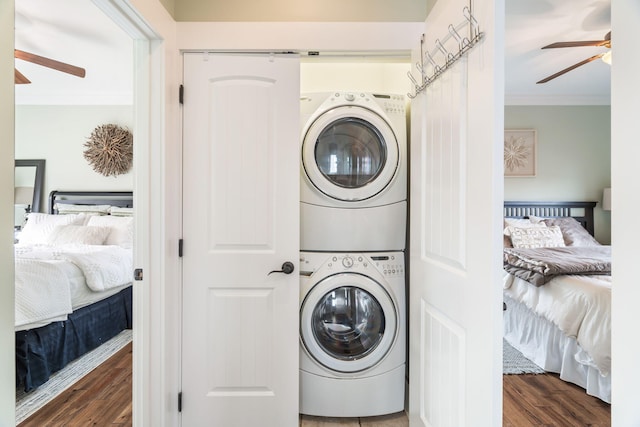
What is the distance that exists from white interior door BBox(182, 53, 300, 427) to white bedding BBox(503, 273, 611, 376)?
1872 mm

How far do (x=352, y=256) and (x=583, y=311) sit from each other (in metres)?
1.64

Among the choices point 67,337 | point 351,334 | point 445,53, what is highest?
point 445,53

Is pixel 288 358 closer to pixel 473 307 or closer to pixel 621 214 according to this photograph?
pixel 473 307

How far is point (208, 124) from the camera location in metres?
1.77

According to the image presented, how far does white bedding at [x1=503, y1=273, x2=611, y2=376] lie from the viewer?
213cm

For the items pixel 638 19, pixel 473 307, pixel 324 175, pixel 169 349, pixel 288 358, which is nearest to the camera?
pixel 638 19

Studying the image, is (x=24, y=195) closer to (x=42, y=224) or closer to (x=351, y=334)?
(x=42, y=224)

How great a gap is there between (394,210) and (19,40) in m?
3.45

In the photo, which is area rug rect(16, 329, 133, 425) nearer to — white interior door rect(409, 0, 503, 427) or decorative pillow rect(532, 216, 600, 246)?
white interior door rect(409, 0, 503, 427)

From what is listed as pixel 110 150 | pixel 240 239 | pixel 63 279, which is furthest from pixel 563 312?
pixel 110 150

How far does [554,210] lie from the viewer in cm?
440

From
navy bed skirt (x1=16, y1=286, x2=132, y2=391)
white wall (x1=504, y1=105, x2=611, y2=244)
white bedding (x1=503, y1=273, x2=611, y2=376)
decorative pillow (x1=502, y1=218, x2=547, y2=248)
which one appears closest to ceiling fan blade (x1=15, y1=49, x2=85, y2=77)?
navy bed skirt (x1=16, y1=286, x2=132, y2=391)

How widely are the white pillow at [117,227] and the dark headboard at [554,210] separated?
4469 millimetres

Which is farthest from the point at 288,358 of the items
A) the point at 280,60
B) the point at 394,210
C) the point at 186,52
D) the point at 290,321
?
Answer: the point at 186,52
